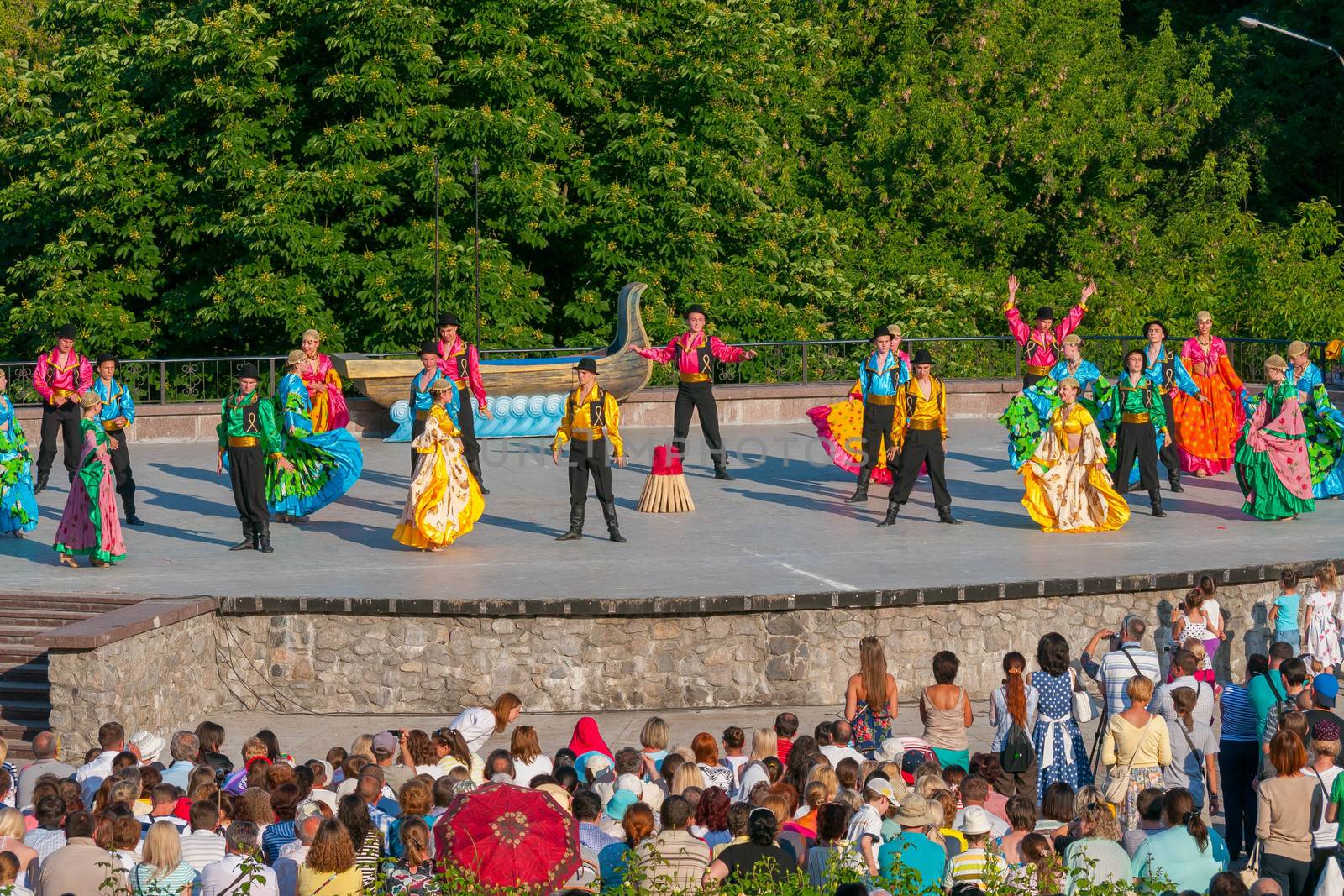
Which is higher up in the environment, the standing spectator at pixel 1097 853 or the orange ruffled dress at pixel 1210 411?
the orange ruffled dress at pixel 1210 411

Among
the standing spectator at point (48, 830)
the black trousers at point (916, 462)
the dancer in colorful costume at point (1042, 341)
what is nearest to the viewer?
the standing spectator at point (48, 830)

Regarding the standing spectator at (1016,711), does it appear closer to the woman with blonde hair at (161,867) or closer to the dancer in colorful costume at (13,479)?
the woman with blonde hair at (161,867)

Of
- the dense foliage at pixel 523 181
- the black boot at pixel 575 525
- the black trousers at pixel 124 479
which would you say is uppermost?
the dense foliage at pixel 523 181

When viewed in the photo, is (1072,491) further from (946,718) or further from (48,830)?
(48,830)

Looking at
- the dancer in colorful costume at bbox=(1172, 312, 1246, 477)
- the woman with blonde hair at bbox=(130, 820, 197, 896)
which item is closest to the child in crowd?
the dancer in colorful costume at bbox=(1172, 312, 1246, 477)

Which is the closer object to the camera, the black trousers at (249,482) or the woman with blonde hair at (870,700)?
the woman with blonde hair at (870,700)

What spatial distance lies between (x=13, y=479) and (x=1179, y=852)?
1255 centimetres

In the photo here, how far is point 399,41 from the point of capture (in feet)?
89.9

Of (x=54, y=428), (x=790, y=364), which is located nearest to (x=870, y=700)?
(x=54, y=428)

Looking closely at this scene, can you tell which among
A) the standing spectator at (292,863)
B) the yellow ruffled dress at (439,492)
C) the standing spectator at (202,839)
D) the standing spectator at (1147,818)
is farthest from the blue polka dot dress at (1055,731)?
the yellow ruffled dress at (439,492)

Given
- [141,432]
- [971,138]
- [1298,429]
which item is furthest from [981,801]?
[971,138]

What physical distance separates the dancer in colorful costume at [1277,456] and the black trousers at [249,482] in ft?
30.4

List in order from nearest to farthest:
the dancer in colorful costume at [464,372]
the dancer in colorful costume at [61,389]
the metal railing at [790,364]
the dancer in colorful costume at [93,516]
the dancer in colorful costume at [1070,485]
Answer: the dancer in colorful costume at [93,516], the dancer in colorful costume at [1070,485], the dancer in colorful costume at [464,372], the dancer in colorful costume at [61,389], the metal railing at [790,364]

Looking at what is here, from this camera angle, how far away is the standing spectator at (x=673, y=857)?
7.78m
